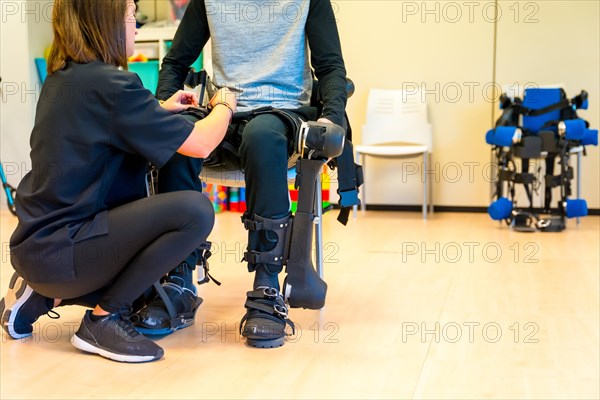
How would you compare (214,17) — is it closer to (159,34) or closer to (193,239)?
(193,239)

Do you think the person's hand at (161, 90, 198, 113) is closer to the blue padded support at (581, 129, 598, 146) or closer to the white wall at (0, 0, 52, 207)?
the blue padded support at (581, 129, 598, 146)

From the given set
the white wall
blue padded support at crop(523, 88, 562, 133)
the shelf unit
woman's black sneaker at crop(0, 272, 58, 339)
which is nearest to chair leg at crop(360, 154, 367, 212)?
blue padded support at crop(523, 88, 562, 133)

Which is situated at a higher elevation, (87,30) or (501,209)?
(87,30)

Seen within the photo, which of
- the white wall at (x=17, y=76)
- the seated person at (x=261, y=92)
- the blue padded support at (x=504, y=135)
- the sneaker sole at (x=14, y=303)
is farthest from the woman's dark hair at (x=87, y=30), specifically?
the white wall at (x=17, y=76)

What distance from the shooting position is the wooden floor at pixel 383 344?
1549 millimetres

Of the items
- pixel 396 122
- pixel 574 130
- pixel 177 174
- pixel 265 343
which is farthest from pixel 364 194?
pixel 265 343

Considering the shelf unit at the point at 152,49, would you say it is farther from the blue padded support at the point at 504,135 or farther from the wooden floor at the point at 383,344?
the wooden floor at the point at 383,344

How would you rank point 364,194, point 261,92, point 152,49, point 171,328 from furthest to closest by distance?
point 152,49
point 364,194
point 261,92
point 171,328

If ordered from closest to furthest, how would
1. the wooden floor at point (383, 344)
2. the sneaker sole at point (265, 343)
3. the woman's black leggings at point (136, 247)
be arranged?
1. the wooden floor at point (383, 344)
2. the woman's black leggings at point (136, 247)
3. the sneaker sole at point (265, 343)

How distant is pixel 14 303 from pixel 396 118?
3.33 meters

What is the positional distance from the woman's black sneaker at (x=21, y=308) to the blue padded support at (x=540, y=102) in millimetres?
3057

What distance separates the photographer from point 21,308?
1.86 m

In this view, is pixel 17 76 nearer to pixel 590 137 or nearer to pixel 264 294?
pixel 590 137

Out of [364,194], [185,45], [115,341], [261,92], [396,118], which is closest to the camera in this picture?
[115,341]
